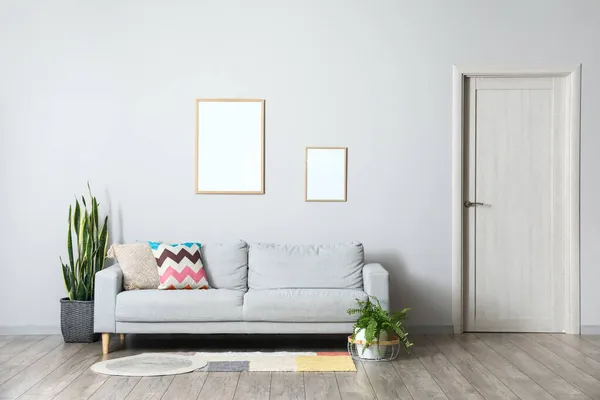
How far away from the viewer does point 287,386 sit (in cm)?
417

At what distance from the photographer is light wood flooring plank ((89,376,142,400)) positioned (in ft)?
13.0

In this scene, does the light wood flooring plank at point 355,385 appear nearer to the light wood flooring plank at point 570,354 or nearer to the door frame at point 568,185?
the light wood flooring plank at point 570,354

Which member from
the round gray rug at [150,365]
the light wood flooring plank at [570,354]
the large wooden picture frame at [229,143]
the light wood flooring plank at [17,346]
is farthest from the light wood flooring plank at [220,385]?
the light wood flooring plank at [570,354]

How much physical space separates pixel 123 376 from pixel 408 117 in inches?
115

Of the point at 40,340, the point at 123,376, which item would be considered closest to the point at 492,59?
the point at 123,376

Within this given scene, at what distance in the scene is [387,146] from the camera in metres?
5.86

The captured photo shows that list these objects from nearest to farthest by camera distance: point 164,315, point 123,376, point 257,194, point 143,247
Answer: point 123,376, point 164,315, point 143,247, point 257,194

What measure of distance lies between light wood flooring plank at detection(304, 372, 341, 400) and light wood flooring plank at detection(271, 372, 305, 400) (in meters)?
0.03

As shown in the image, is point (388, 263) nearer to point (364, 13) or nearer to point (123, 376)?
A: point (364, 13)

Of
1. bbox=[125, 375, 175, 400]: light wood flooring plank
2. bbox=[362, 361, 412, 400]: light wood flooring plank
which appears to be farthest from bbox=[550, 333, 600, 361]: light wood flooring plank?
bbox=[125, 375, 175, 400]: light wood flooring plank

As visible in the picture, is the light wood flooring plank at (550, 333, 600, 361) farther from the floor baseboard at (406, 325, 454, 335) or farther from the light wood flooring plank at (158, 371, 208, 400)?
the light wood flooring plank at (158, 371, 208, 400)

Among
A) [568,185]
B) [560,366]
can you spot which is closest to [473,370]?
[560,366]

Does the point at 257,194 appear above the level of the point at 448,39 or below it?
below

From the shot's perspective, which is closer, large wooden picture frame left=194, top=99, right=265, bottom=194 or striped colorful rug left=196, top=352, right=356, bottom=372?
striped colorful rug left=196, top=352, right=356, bottom=372
